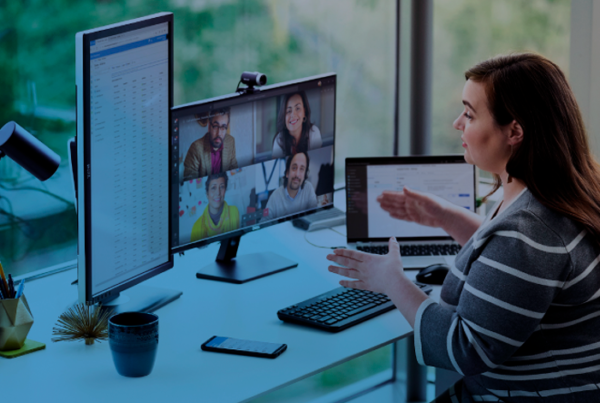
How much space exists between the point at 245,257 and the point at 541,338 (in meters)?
0.90

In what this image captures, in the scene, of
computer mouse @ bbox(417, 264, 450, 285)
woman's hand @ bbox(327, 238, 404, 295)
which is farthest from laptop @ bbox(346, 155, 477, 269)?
woman's hand @ bbox(327, 238, 404, 295)

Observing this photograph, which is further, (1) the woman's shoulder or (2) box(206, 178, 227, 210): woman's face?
(2) box(206, 178, 227, 210): woman's face

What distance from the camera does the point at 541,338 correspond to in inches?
51.4

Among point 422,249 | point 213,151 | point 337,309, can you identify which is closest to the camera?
point 337,309

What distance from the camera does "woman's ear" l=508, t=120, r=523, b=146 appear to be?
4.52 ft

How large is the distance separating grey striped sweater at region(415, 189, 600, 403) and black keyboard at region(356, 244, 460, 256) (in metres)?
0.64

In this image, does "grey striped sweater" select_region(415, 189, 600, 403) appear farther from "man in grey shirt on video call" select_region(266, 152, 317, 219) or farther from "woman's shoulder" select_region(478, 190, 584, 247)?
"man in grey shirt on video call" select_region(266, 152, 317, 219)

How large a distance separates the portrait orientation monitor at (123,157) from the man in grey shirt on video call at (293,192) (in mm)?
388

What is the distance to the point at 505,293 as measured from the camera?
123cm

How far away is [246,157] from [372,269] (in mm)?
532

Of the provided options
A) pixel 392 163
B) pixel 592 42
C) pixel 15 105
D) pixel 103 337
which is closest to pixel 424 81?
pixel 592 42

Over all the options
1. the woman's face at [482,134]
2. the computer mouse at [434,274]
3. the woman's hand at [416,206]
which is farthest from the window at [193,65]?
the woman's face at [482,134]

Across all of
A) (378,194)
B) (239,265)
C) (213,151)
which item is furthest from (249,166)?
(378,194)

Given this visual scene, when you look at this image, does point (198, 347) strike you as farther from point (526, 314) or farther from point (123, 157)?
point (526, 314)
